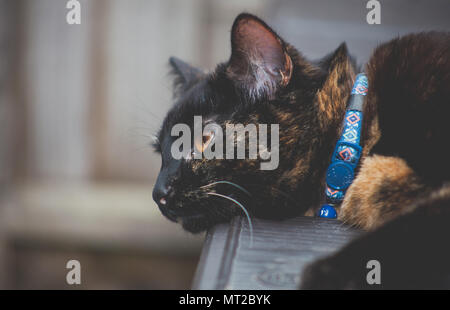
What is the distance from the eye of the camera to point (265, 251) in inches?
32.9

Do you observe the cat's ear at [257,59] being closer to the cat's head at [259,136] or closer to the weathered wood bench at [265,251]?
the cat's head at [259,136]

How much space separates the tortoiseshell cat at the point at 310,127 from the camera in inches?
37.2

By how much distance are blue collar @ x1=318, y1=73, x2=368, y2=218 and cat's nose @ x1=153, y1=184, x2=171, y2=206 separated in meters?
0.40

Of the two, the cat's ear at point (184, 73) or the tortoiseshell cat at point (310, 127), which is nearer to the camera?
the tortoiseshell cat at point (310, 127)

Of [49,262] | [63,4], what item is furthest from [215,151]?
[49,262]

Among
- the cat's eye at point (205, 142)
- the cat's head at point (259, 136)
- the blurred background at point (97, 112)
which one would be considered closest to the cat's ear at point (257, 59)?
the cat's head at point (259, 136)

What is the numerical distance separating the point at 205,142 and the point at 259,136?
0.46 feet

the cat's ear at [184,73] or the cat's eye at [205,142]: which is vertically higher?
the cat's ear at [184,73]

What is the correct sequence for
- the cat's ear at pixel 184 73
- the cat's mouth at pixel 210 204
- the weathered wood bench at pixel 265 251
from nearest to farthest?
1. the weathered wood bench at pixel 265 251
2. the cat's mouth at pixel 210 204
3. the cat's ear at pixel 184 73

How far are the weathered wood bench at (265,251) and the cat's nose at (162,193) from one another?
16 cm

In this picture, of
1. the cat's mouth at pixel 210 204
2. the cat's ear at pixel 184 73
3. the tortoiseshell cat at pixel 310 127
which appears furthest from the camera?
the cat's ear at pixel 184 73

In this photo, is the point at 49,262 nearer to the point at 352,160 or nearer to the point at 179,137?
the point at 179,137
